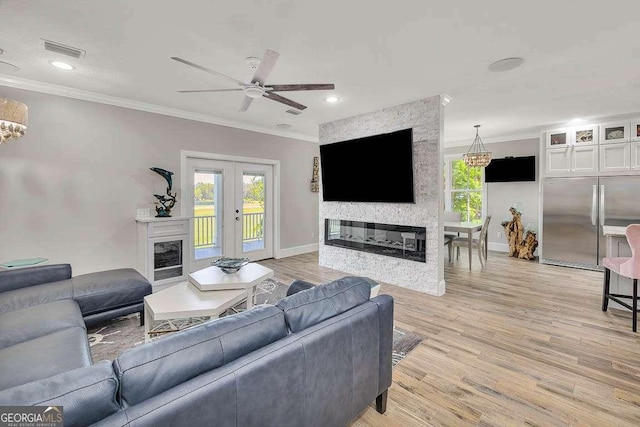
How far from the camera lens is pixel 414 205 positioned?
4141mm

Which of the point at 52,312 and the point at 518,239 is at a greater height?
the point at 518,239

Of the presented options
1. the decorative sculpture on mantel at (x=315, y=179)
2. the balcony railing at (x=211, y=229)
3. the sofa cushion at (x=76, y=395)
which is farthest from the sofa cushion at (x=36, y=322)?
the decorative sculpture on mantel at (x=315, y=179)

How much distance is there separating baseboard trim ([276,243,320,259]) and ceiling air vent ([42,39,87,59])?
4296 mm

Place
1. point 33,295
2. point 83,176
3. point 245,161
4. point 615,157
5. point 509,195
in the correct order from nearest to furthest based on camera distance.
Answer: point 33,295
point 83,176
point 615,157
point 245,161
point 509,195

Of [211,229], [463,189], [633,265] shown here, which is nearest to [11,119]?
[211,229]

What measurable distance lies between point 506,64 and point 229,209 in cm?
453

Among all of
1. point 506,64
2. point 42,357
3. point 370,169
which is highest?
point 506,64

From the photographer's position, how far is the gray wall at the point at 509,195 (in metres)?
6.21

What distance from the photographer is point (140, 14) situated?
2156 mm

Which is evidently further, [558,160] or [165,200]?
[558,160]

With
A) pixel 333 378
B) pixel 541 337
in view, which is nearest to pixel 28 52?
pixel 333 378

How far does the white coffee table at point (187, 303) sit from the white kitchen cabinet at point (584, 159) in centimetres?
614

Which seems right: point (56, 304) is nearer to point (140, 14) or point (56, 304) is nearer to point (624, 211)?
point (140, 14)

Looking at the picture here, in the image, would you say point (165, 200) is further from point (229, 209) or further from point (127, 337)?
point (127, 337)
